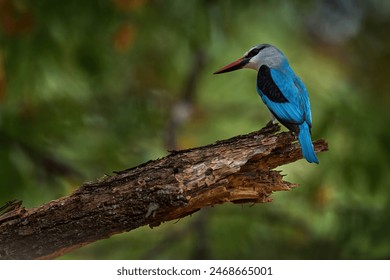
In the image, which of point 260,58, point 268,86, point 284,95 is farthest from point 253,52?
point 284,95

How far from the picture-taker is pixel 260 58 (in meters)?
3.86

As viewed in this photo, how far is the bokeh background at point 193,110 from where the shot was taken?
5906mm

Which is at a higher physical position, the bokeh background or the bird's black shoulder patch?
the bokeh background

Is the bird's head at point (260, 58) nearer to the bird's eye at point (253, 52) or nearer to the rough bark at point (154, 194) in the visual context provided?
the bird's eye at point (253, 52)

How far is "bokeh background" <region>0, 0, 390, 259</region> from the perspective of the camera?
5.91 metres

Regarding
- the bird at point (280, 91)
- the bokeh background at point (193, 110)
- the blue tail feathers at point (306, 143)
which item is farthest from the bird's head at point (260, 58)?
the bokeh background at point (193, 110)

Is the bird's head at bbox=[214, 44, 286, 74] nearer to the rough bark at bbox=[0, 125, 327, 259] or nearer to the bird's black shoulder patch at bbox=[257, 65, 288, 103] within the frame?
the bird's black shoulder patch at bbox=[257, 65, 288, 103]

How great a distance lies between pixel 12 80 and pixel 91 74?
0.77 m

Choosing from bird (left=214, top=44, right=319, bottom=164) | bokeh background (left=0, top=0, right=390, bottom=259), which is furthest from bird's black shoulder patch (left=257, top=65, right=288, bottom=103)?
bokeh background (left=0, top=0, right=390, bottom=259)

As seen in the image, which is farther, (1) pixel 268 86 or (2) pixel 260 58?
(2) pixel 260 58

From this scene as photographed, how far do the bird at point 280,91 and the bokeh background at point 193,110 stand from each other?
1717 millimetres

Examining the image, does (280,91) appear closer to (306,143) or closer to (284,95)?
(284,95)

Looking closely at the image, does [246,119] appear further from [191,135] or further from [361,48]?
[361,48]

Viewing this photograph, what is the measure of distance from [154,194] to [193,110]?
4544mm
